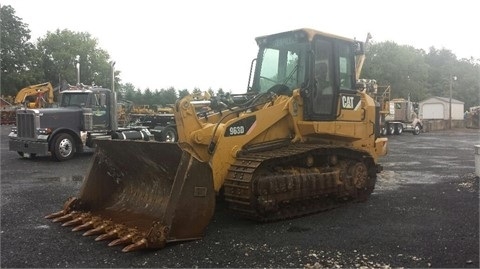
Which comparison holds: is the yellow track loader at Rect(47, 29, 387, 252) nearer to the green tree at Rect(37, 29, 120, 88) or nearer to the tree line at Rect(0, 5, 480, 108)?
the tree line at Rect(0, 5, 480, 108)

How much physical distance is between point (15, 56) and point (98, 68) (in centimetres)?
1502

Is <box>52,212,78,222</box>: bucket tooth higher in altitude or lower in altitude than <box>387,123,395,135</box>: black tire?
lower

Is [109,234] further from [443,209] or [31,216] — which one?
[443,209]

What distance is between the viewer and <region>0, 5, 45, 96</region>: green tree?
51872mm

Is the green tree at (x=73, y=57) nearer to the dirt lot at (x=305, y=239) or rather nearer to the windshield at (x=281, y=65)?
the windshield at (x=281, y=65)

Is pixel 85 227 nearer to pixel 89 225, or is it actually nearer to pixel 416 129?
pixel 89 225

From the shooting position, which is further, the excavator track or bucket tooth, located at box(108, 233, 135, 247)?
the excavator track

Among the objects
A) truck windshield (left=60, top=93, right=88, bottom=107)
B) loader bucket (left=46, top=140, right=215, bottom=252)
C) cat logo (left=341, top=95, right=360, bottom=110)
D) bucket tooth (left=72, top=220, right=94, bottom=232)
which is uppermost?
truck windshield (left=60, top=93, right=88, bottom=107)

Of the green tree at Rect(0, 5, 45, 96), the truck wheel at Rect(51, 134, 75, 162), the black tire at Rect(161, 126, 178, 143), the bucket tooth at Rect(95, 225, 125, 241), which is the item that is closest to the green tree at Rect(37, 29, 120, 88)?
the green tree at Rect(0, 5, 45, 96)

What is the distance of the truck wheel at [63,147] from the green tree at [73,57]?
162 ft

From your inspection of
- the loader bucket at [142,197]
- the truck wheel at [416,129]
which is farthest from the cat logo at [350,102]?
the truck wheel at [416,129]

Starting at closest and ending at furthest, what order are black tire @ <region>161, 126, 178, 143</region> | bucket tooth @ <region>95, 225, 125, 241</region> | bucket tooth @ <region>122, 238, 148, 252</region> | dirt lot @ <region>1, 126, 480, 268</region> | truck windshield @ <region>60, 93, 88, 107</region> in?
dirt lot @ <region>1, 126, 480, 268</region>, bucket tooth @ <region>122, 238, 148, 252</region>, bucket tooth @ <region>95, 225, 125, 241</region>, truck windshield @ <region>60, 93, 88, 107</region>, black tire @ <region>161, 126, 178, 143</region>

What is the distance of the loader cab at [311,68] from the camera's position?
7.52 m

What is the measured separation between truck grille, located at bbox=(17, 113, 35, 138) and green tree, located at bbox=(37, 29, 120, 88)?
48546 millimetres
